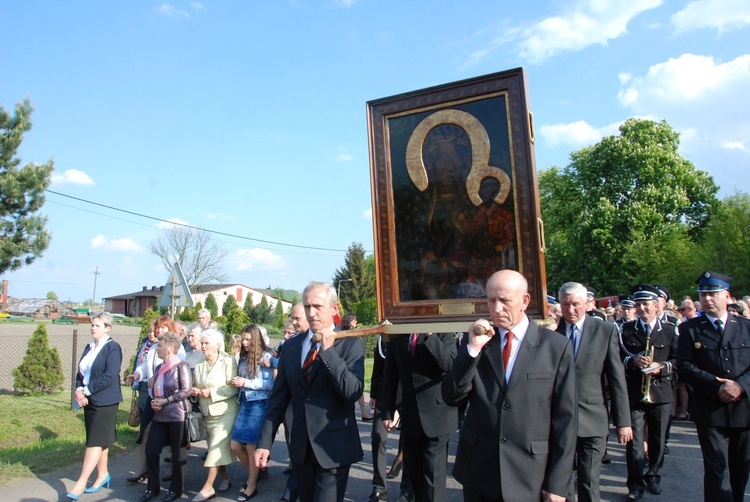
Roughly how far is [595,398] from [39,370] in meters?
12.4

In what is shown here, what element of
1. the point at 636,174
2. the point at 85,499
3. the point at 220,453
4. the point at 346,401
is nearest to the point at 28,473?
the point at 85,499

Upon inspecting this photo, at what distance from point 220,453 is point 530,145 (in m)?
4.78

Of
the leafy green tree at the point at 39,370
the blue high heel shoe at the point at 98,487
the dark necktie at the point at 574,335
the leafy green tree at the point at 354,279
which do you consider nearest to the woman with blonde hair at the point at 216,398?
the blue high heel shoe at the point at 98,487

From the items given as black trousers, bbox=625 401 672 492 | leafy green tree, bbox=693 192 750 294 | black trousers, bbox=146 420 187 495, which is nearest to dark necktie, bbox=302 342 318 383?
black trousers, bbox=146 420 187 495

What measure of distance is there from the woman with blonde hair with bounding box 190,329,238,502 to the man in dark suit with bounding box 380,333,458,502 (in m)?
2.13

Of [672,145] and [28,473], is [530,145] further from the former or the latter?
[672,145]

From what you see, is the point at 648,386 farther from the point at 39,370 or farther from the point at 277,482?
the point at 39,370

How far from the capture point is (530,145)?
3979mm

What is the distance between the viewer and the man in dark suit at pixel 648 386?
6.03 m

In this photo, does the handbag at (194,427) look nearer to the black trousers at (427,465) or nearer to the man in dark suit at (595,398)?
the black trousers at (427,465)

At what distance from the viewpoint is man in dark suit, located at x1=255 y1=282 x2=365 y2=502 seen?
3814 mm

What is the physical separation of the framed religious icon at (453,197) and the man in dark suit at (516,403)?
0.82 metres

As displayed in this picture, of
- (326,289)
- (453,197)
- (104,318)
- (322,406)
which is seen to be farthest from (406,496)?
(104,318)

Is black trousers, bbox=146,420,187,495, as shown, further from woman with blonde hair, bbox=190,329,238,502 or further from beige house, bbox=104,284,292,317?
beige house, bbox=104,284,292,317
